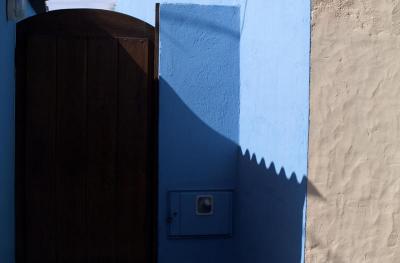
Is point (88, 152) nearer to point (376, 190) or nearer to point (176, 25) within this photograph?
point (176, 25)

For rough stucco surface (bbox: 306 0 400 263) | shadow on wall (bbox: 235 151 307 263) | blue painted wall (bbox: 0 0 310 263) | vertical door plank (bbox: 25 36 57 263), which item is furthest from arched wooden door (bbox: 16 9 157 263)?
rough stucco surface (bbox: 306 0 400 263)

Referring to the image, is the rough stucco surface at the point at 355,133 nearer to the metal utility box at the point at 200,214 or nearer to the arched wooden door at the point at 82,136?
the metal utility box at the point at 200,214

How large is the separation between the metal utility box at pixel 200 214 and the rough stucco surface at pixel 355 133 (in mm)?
A: 1559

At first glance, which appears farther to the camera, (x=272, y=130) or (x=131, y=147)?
(x=131, y=147)

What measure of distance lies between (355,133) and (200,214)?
5.87 ft

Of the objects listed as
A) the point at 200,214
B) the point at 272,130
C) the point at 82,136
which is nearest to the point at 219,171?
the point at 200,214

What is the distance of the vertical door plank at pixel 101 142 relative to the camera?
504 cm

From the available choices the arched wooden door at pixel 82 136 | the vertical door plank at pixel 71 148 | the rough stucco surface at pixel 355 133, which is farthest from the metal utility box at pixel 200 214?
the rough stucco surface at pixel 355 133

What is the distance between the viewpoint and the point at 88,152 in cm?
503

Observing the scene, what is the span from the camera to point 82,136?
5.02m

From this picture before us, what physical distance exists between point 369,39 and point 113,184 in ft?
7.74

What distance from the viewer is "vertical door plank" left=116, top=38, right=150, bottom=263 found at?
16.7 ft

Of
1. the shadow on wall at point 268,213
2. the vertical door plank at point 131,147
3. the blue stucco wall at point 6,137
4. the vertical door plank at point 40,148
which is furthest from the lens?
the vertical door plank at point 131,147

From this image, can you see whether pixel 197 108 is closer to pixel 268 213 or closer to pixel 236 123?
pixel 236 123
